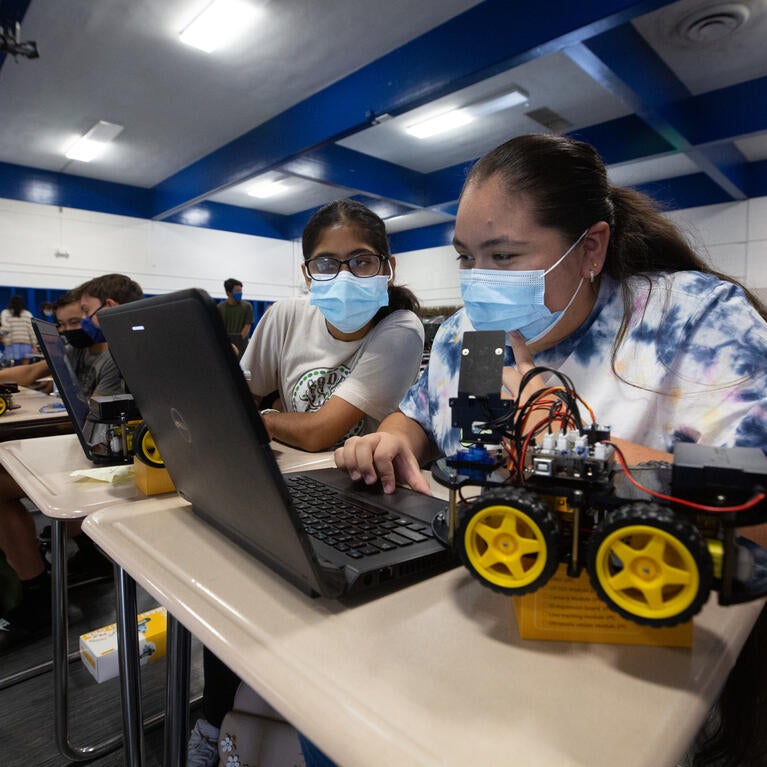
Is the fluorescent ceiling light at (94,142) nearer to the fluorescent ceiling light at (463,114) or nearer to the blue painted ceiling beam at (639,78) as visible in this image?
the fluorescent ceiling light at (463,114)

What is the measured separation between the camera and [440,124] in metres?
5.04

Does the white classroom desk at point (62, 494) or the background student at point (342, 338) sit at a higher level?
the background student at point (342, 338)

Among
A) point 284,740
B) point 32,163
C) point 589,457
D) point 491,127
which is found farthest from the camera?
point 32,163

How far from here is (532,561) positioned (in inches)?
17.1

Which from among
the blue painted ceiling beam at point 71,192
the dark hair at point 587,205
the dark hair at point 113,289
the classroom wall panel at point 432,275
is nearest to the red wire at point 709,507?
the dark hair at point 587,205

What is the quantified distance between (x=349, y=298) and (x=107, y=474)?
77 cm

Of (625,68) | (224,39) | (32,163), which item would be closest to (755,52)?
(625,68)

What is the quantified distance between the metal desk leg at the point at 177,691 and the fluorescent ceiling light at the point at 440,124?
4.89 m

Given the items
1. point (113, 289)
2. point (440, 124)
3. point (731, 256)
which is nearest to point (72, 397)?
point (113, 289)

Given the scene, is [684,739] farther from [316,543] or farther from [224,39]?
[224,39]

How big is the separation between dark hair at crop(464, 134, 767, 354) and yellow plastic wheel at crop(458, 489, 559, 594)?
0.65m

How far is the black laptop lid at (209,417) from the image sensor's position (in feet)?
1.40

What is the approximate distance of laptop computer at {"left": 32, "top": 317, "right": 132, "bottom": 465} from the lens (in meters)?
1.14

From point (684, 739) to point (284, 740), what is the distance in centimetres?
79
